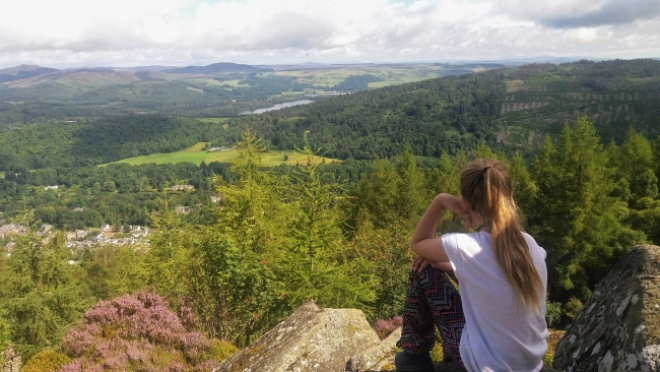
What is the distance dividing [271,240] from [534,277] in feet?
30.0

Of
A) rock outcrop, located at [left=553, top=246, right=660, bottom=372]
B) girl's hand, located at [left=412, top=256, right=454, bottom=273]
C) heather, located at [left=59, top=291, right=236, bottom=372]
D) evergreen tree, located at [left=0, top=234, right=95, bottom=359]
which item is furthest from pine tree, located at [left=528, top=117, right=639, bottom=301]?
evergreen tree, located at [left=0, top=234, right=95, bottom=359]

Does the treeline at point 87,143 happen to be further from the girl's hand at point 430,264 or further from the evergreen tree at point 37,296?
the girl's hand at point 430,264

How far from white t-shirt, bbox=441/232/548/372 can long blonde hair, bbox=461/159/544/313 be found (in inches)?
2.4

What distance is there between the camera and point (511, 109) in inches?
6043

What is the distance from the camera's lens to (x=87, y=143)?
178m

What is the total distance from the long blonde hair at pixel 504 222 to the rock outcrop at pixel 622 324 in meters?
1.48

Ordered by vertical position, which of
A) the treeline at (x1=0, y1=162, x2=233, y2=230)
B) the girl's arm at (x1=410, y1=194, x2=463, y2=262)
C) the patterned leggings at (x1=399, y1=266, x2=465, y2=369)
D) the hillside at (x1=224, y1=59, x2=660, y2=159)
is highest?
the girl's arm at (x1=410, y1=194, x2=463, y2=262)

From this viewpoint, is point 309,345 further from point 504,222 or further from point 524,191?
point 524,191

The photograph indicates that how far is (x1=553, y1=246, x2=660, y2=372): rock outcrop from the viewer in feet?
11.8

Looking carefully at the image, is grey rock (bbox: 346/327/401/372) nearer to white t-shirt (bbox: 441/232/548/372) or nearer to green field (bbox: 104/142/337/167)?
white t-shirt (bbox: 441/232/548/372)

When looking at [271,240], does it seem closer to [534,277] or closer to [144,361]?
[144,361]

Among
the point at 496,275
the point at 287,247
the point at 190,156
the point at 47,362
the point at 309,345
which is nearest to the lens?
the point at 496,275

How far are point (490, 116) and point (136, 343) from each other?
160 metres

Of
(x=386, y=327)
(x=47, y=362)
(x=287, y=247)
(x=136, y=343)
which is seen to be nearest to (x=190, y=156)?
(x=287, y=247)
